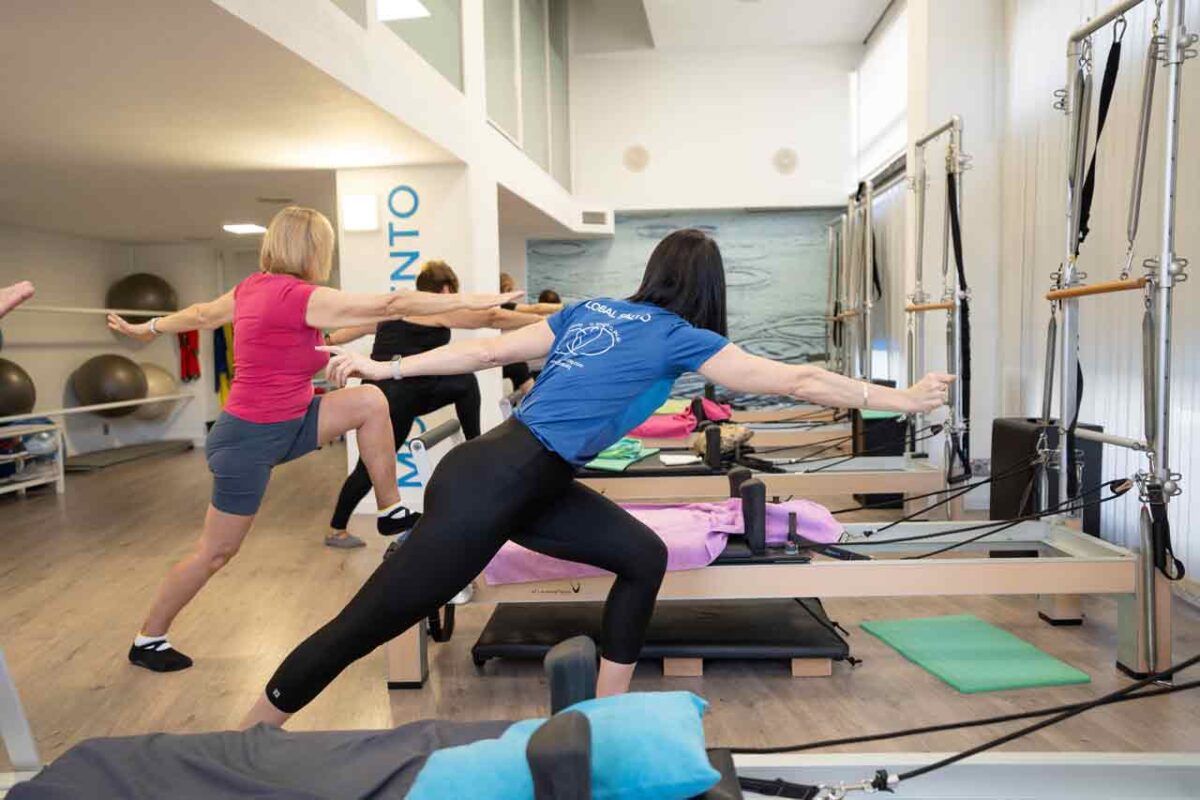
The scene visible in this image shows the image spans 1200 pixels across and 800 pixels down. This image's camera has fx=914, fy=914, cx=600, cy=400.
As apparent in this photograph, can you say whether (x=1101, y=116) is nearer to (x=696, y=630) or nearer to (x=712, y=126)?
(x=696, y=630)

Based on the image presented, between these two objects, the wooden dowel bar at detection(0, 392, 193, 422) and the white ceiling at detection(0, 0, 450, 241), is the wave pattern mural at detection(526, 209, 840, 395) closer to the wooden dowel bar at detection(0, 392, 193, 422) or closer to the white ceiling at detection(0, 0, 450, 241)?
the white ceiling at detection(0, 0, 450, 241)

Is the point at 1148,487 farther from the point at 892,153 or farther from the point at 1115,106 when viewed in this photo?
the point at 892,153

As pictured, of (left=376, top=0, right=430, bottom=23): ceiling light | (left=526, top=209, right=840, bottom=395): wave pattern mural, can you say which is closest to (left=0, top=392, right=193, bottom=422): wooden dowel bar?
(left=376, top=0, right=430, bottom=23): ceiling light

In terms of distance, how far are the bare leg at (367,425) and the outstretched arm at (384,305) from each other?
34cm

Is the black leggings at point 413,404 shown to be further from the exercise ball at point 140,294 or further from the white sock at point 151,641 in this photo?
the exercise ball at point 140,294

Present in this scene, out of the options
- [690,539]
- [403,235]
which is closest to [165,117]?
[403,235]

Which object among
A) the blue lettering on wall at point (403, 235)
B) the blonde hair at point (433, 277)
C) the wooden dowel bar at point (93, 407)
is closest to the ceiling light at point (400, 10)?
the blue lettering on wall at point (403, 235)

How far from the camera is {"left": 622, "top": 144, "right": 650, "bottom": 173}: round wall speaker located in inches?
373

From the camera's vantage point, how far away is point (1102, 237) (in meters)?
3.91

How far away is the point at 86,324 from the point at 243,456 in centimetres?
677

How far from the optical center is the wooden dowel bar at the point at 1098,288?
8.48ft

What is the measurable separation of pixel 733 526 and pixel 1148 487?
1.16 m

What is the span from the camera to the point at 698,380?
10312mm

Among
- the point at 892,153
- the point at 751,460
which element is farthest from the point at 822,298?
the point at 751,460
